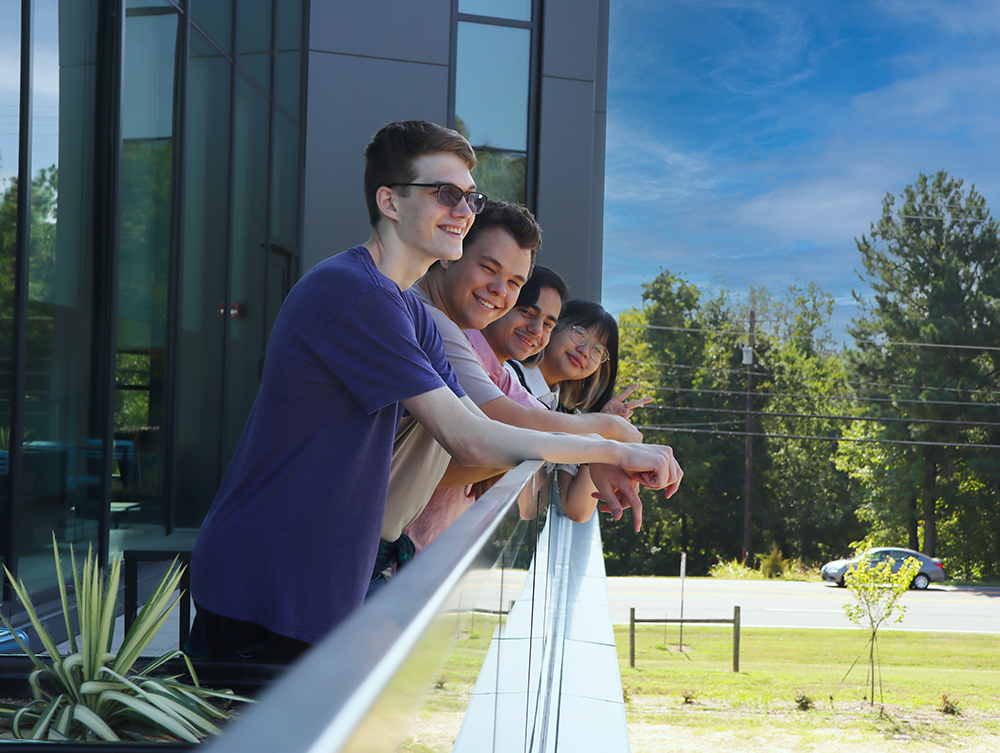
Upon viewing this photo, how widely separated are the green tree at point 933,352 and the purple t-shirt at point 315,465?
1744 inches

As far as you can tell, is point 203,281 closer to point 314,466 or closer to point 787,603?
Result: point 314,466

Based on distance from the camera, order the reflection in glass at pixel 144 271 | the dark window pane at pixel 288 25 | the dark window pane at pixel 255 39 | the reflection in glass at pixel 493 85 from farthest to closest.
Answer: the reflection in glass at pixel 493 85
the dark window pane at pixel 288 25
the dark window pane at pixel 255 39
the reflection in glass at pixel 144 271

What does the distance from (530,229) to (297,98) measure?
871 centimetres

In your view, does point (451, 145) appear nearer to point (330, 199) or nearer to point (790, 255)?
point (330, 199)

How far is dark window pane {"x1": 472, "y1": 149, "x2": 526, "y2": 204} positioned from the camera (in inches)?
429

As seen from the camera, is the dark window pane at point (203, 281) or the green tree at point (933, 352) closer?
the dark window pane at point (203, 281)

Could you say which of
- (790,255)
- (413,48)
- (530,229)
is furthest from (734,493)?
(530,229)

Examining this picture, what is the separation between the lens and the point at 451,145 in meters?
2.01

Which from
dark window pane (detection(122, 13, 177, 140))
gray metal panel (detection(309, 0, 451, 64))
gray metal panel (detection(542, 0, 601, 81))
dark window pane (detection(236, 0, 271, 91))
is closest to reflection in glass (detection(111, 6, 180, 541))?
dark window pane (detection(122, 13, 177, 140))

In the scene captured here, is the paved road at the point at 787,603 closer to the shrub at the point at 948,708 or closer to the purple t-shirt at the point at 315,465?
the shrub at the point at 948,708

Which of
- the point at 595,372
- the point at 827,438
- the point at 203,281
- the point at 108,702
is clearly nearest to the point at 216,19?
the point at 203,281

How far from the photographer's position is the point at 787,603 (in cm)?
3275

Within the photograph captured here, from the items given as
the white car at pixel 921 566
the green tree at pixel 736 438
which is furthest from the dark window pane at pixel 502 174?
the green tree at pixel 736 438

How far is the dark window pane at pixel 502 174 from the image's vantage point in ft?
35.8
